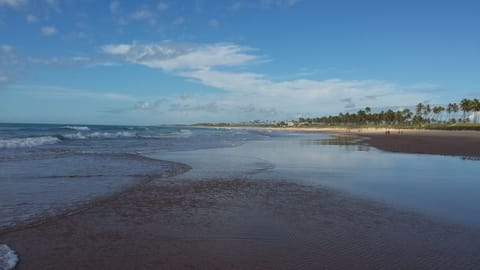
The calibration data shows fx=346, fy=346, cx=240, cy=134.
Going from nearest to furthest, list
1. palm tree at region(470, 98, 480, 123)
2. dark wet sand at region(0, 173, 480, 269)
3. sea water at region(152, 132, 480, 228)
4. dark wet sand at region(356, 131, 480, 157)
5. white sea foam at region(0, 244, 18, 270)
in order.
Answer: white sea foam at region(0, 244, 18, 270) → dark wet sand at region(0, 173, 480, 269) → sea water at region(152, 132, 480, 228) → dark wet sand at region(356, 131, 480, 157) → palm tree at region(470, 98, 480, 123)

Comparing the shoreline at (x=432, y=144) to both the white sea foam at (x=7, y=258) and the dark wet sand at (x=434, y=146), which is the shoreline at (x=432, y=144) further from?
the white sea foam at (x=7, y=258)

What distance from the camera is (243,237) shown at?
6.23 metres

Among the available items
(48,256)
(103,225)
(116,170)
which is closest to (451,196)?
(103,225)

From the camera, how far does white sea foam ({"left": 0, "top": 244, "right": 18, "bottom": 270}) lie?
4.82 meters

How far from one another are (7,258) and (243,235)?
3.70 m

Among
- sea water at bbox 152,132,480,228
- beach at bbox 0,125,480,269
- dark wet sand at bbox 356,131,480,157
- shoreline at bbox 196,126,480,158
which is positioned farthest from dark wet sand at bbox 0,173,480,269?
dark wet sand at bbox 356,131,480,157

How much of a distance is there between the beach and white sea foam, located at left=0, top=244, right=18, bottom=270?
11 cm

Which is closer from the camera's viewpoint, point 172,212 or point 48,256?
point 48,256

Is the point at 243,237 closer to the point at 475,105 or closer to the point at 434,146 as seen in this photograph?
the point at 434,146

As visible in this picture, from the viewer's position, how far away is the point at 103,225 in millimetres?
6871

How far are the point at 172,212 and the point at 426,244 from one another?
516 centimetres

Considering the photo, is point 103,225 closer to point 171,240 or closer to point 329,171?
point 171,240

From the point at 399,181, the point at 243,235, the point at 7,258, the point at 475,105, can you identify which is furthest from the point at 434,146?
the point at 475,105

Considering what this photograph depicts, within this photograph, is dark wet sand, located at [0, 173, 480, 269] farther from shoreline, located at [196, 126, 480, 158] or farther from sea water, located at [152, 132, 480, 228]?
shoreline, located at [196, 126, 480, 158]
